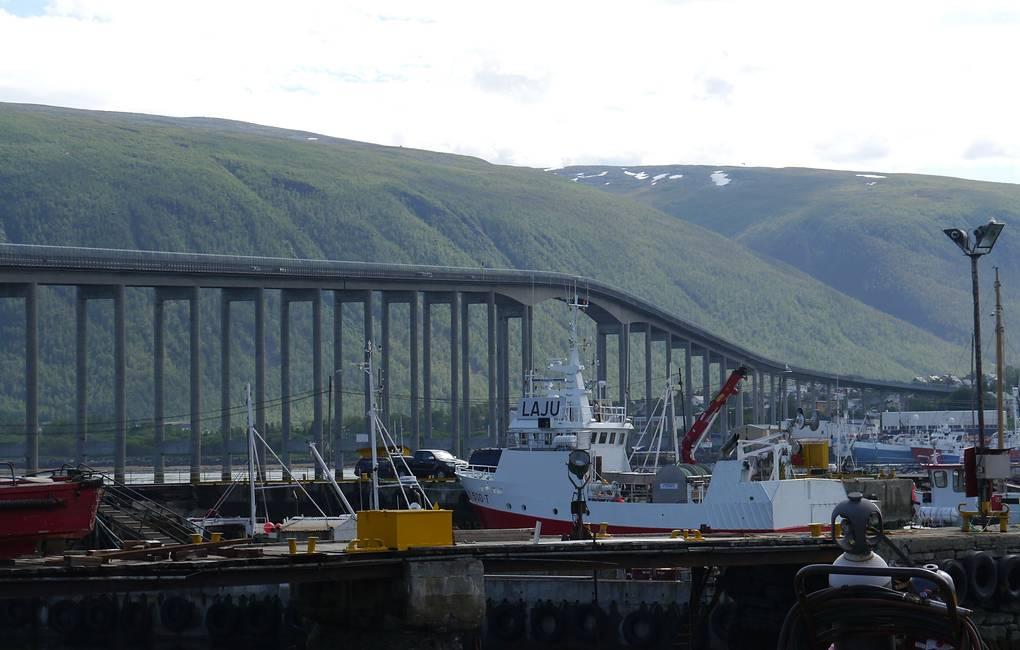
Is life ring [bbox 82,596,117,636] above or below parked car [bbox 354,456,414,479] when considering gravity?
below

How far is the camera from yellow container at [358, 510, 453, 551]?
30578mm

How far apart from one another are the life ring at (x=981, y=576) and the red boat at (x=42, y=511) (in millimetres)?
21163

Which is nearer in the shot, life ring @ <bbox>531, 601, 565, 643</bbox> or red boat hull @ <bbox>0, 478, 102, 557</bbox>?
red boat hull @ <bbox>0, 478, 102, 557</bbox>

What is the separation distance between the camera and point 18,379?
200m

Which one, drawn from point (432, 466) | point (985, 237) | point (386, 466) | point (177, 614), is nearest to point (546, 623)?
point (177, 614)

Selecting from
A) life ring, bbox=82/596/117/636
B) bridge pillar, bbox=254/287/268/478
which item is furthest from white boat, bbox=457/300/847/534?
bridge pillar, bbox=254/287/268/478

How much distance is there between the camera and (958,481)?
63.8 meters

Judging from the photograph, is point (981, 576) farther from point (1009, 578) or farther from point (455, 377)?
point (455, 377)

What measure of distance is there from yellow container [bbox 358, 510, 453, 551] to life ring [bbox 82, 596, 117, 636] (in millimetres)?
20925

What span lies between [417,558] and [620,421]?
44.2 m

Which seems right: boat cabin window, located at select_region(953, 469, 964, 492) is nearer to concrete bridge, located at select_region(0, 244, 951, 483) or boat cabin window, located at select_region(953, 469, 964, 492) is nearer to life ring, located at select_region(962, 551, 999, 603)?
concrete bridge, located at select_region(0, 244, 951, 483)

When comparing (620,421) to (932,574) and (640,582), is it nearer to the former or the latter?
(640,582)

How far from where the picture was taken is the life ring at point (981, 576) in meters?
36.7

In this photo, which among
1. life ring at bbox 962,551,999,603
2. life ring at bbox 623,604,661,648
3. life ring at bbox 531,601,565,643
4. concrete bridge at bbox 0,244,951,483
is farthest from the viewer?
concrete bridge at bbox 0,244,951,483
